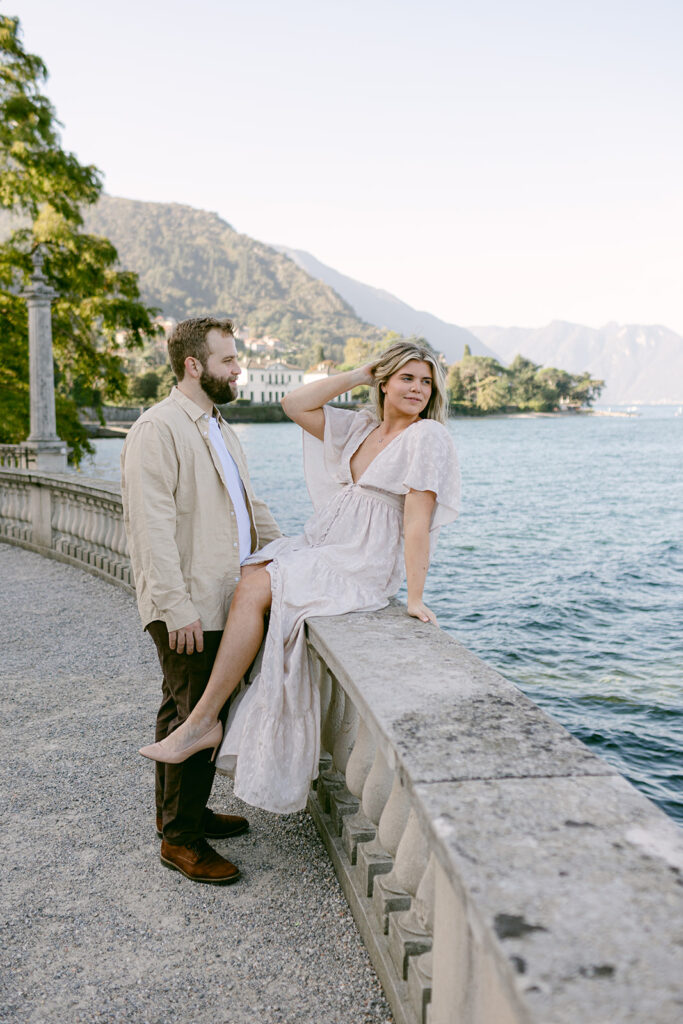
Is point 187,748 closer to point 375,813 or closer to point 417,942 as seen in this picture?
point 375,813

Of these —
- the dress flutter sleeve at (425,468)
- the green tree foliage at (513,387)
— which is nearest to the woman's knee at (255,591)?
the dress flutter sleeve at (425,468)

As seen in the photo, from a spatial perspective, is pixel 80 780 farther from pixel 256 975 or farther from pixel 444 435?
pixel 444 435

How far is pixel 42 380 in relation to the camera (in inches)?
508

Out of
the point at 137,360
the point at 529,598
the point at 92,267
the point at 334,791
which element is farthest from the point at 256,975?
the point at 137,360

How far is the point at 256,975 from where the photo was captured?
7.58 feet

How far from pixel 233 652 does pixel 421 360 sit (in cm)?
125

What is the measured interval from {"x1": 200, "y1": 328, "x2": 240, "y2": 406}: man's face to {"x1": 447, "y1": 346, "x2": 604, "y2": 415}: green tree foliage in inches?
4626

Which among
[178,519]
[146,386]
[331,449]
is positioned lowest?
[146,386]

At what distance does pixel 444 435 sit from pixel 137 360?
113296 mm

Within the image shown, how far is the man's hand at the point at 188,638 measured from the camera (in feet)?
9.27

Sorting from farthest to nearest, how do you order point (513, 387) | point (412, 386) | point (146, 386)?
1. point (513, 387)
2. point (146, 386)
3. point (412, 386)

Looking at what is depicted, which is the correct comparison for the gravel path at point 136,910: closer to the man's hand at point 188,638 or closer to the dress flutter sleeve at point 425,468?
the man's hand at point 188,638

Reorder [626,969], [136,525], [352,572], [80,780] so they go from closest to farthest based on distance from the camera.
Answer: [626,969] < [136,525] < [352,572] < [80,780]

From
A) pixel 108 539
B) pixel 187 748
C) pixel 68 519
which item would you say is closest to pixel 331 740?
pixel 187 748
